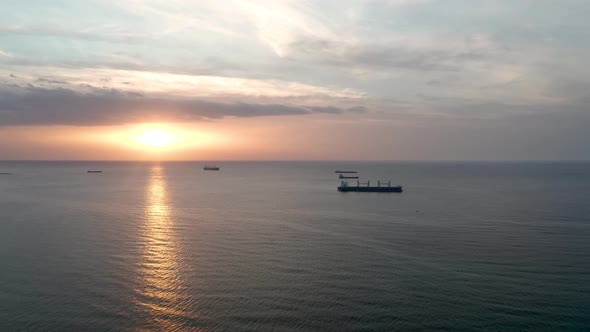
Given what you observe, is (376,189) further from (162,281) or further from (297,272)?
(162,281)

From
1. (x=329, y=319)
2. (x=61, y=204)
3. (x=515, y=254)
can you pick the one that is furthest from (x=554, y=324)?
(x=61, y=204)

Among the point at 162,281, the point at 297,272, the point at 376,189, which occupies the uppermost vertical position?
the point at 376,189

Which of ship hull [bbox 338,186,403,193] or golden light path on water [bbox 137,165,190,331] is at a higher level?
ship hull [bbox 338,186,403,193]

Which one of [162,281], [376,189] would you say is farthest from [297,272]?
[376,189]

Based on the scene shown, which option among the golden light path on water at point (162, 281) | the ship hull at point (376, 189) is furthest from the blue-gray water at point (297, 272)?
the ship hull at point (376, 189)

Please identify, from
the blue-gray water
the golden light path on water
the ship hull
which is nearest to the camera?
the blue-gray water

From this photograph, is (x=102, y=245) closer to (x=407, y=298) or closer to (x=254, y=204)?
(x=407, y=298)

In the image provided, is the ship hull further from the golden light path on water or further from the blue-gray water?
the golden light path on water

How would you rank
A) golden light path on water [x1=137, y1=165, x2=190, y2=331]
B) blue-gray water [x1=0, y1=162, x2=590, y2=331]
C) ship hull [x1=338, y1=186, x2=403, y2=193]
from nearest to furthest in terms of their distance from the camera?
blue-gray water [x1=0, y1=162, x2=590, y2=331] < golden light path on water [x1=137, y1=165, x2=190, y2=331] < ship hull [x1=338, y1=186, x2=403, y2=193]

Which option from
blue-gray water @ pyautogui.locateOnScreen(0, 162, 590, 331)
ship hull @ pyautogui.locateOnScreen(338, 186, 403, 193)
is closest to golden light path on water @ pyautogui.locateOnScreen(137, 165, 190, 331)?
blue-gray water @ pyautogui.locateOnScreen(0, 162, 590, 331)
